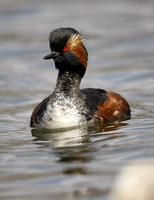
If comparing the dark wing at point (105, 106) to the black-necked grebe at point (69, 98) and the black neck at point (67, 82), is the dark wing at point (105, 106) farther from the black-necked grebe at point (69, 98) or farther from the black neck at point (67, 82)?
the black neck at point (67, 82)

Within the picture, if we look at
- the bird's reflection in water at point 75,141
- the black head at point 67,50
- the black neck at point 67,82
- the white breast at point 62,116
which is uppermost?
the black head at point 67,50

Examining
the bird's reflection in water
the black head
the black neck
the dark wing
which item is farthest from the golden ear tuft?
the bird's reflection in water

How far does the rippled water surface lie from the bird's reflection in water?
0.02 m

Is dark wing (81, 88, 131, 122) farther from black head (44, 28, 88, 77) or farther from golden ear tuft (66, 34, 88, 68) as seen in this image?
golden ear tuft (66, 34, 88, 68)

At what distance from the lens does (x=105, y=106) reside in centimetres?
1196

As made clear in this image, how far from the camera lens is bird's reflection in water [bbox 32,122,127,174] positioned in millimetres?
8922

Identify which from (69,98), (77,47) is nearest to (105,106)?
(69,98)

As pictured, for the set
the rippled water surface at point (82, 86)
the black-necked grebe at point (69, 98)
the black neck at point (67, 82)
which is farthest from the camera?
the black neck at point (67, 82)

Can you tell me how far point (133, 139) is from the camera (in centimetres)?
1009

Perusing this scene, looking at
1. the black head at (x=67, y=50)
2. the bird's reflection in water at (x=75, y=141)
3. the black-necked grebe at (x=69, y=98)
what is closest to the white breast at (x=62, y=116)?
the black-necked grebe at (x=69, y=98)

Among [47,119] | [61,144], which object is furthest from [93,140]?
[47,119]

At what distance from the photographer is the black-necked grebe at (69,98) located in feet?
36.7

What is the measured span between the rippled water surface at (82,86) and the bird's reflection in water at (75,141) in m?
0.02

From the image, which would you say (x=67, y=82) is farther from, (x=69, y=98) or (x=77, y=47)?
(x=77, y=47)
